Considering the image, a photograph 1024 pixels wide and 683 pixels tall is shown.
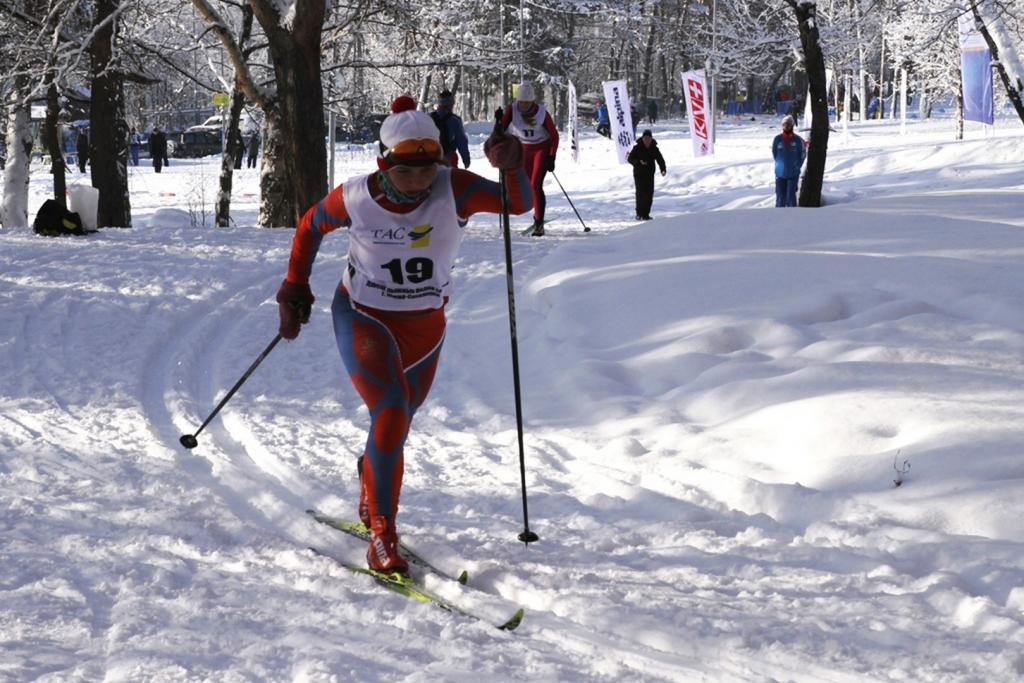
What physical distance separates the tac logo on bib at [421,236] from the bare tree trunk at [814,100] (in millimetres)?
14182

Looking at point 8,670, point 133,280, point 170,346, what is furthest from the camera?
point 133,280

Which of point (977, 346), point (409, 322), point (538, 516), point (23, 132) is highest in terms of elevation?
A: point (23, 132)

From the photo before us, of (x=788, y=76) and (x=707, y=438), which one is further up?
(x=788, y=76)

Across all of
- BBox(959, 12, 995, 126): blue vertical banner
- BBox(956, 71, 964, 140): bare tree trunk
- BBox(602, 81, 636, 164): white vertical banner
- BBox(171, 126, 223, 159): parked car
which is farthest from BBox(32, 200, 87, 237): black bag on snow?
BBox(171, 126, 223, 159): parked car

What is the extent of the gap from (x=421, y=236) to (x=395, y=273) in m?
0.18

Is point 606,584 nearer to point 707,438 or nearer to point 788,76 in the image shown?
point 707,438

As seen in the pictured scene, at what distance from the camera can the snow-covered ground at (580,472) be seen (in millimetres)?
3625

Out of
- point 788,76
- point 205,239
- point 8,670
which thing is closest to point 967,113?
point 205,239

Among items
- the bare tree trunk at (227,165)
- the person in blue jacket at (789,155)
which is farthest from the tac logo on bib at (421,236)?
the bare tree trunk at (227,165)

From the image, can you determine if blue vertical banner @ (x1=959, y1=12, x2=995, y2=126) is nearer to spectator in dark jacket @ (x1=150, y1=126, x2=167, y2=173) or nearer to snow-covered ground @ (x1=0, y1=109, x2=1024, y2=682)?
snow-covered ground @ (x1=0, y1=109, x2=1024, y2=682)

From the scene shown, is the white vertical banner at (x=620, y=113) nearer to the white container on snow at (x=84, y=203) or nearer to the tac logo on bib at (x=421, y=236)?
the white container on snow at (x=84, y=203)

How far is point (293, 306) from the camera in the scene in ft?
15.2

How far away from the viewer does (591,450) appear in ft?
19.7

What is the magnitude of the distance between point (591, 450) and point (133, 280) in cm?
591
